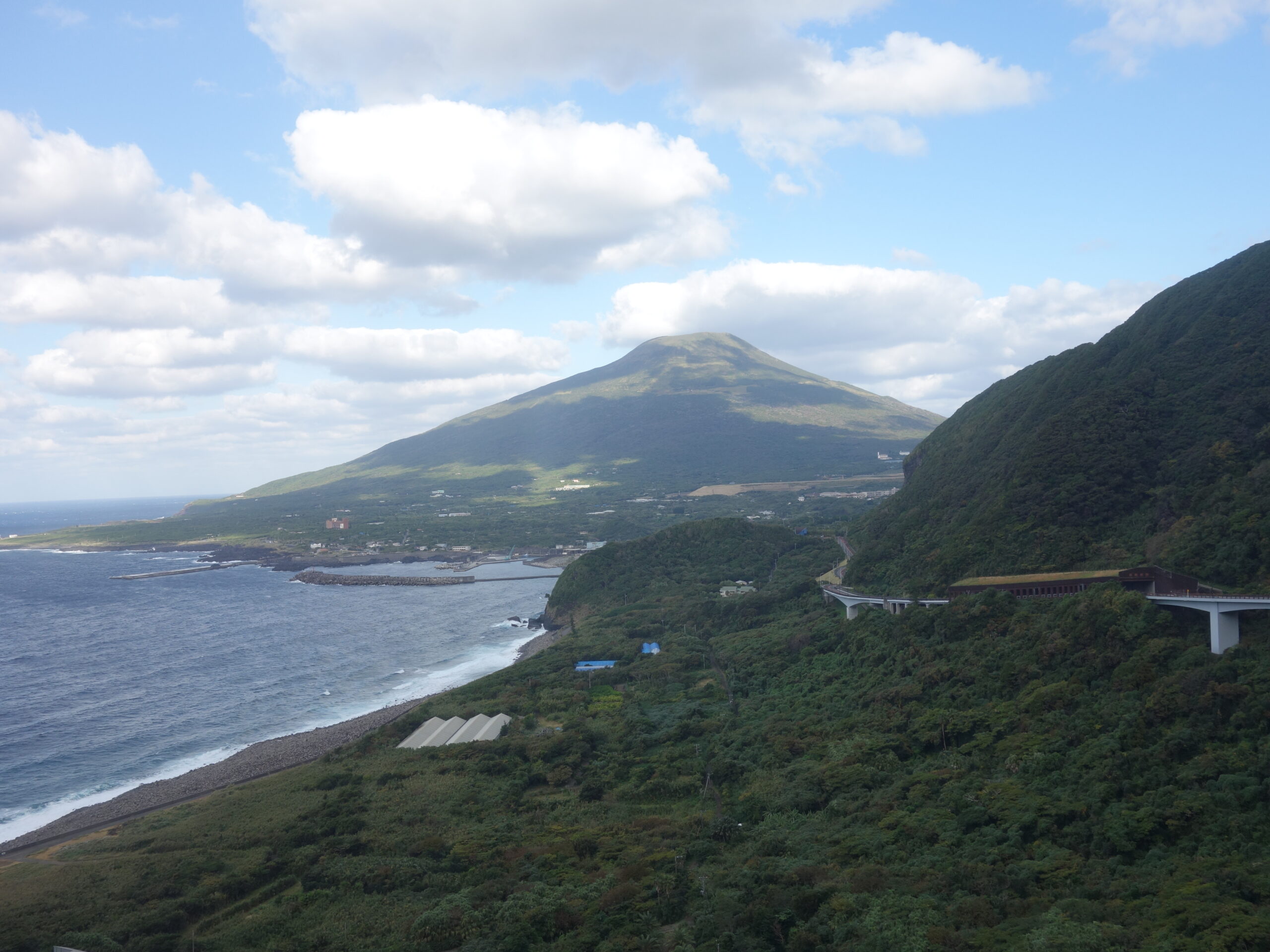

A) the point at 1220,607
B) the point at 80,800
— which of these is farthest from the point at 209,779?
the point at 1220,607

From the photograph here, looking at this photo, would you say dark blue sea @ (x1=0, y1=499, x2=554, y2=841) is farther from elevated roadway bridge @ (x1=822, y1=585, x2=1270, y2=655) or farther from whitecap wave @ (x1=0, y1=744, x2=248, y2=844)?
elevated roadway bridge @ (x1=822, y1=585, x2=1270, y2=655)

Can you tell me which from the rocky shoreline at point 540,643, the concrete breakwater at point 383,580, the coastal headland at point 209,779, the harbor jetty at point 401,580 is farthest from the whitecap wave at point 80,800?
the harbor jetty at point 401,580

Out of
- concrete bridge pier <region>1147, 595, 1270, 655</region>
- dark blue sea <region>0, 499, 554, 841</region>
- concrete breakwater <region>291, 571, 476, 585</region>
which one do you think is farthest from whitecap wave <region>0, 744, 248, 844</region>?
concrete breakwater <region>291, 571, 476, 585</region>

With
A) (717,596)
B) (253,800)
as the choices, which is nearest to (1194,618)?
(253,800)

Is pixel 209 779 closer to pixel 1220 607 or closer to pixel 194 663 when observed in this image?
pixel 194 663

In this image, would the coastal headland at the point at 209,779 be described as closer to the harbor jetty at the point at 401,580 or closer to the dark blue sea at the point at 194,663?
A: the dark blue sea at the point at 194,663

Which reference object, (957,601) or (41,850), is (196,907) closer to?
(41,850)
